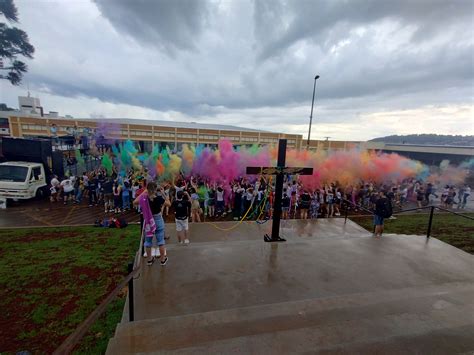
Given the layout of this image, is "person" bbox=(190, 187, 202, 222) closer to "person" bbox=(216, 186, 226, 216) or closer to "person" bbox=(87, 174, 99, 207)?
"person" bbox=(216, 186, 226, 216)

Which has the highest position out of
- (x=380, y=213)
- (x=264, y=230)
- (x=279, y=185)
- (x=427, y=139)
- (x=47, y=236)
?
(x=427, y=139)

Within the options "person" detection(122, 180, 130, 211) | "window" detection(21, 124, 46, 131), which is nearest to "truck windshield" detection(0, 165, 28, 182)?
"person" detection(122, 180, 130, 211)

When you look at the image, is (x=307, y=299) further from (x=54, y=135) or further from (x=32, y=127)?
(x=32, y=127)

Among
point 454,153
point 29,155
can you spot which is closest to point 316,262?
point 29,155

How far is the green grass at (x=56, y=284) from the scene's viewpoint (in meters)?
4.10

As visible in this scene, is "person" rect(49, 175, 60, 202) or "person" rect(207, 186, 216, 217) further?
"person" rect(49, 175, 60, 202)

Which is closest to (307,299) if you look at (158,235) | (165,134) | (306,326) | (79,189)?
(306,326)

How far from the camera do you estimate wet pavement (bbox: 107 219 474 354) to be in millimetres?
2799

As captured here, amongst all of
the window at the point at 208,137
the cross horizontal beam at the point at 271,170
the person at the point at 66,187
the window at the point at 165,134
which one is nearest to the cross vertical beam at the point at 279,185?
the cross horizontal beam at the point at 271,170

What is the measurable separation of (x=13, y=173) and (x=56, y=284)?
12262 mm

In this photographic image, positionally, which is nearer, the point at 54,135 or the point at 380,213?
the point at 380,213

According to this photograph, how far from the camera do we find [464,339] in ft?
9.45

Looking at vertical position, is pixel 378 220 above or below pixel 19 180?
above

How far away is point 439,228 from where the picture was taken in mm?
10648
